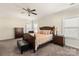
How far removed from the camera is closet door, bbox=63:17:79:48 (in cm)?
177

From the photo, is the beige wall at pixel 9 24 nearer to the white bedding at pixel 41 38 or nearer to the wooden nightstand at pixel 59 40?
the white bedding at pixel 41 38

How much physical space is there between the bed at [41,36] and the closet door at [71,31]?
30 cm

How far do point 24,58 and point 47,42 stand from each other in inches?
24.9

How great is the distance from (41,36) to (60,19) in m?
0.59

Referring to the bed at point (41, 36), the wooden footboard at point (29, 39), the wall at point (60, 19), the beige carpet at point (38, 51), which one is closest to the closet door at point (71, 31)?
the wall at point (60, 19)

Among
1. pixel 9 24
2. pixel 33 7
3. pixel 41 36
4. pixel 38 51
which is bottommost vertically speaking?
pixel 38 51

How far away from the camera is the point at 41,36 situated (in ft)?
6.18

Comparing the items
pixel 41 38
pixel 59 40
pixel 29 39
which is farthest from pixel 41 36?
pixel 59 40

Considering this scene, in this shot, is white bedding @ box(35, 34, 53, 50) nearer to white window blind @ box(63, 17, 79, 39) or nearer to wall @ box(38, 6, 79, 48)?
wall @ box(38, 6, 79, 48)

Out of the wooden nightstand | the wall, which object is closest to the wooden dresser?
the wall

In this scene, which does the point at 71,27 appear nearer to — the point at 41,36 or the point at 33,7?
the point at 41,36

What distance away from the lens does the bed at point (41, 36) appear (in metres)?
1.86

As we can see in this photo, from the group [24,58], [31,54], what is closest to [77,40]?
[31,54]

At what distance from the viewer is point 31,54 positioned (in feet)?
5.93
